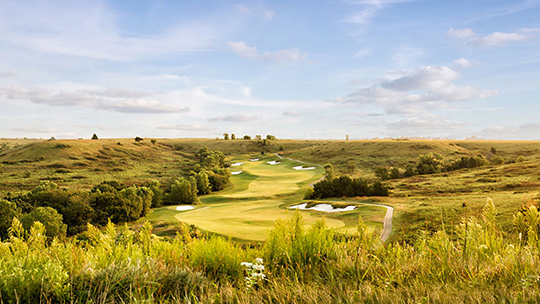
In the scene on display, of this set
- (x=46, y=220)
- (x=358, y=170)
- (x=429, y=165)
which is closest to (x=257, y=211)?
(x=46, y=220)

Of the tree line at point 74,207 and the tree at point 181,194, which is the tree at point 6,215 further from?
the tree at point 181,194

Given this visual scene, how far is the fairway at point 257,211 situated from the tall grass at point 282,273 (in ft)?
2.70

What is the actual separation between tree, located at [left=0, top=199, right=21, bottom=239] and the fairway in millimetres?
14620

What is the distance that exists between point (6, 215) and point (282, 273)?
39.1 m

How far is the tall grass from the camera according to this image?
3.77 meters

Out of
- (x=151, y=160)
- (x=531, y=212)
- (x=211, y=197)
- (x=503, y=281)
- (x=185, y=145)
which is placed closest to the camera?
(x=503, y=281)

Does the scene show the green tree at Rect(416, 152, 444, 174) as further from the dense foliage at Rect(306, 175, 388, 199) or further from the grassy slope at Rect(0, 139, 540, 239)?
the dense foliage at Rect(306, 175, 388, 199)

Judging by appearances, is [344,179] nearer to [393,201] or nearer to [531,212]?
[393,201]

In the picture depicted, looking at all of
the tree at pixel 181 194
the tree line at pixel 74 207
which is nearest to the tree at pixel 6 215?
the tree line at pixel 74 207

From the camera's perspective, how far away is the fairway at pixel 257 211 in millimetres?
27391

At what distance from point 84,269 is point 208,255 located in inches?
70.7

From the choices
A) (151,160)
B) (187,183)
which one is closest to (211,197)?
(187,183)

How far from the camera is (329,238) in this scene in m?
5.54

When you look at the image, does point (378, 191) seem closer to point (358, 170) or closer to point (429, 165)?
point (429, 165)
